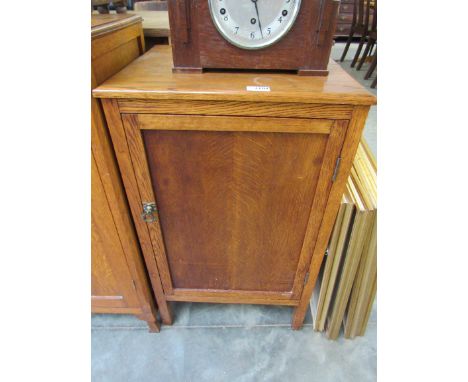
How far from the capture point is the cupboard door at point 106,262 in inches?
29.2

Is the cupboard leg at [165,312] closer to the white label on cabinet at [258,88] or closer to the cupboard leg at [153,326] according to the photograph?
the cupboard leg at [153,326]

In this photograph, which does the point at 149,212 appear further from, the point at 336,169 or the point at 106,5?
the point at 106,5

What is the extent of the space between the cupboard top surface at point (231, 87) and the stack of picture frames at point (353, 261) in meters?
0.34

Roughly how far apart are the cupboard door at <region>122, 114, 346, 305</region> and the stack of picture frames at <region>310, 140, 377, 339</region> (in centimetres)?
12

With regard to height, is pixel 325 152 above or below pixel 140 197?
above

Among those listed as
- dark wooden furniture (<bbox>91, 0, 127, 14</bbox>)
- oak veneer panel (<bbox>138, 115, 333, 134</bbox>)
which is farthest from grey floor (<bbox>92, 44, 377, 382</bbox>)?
dark wooden furniture (<bbox>91, 0, 127, 14</bbox>)

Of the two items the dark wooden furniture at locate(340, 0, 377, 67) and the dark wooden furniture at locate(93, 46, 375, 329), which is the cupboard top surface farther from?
the dark wooden furniture at locate(340, 0, 377, 67)

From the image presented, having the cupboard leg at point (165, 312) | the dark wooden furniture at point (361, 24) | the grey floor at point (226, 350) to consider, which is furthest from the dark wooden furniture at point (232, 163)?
the dark wooden furniture at point (361, 24)

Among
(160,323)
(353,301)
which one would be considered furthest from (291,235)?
(160,323)

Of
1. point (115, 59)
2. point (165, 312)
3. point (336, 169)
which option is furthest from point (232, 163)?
point (165, 312)

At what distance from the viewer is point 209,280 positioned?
0.98 meters

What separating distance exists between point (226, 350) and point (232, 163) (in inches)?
29.5

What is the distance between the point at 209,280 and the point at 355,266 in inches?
18.8

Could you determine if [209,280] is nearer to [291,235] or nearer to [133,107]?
[291,235]
